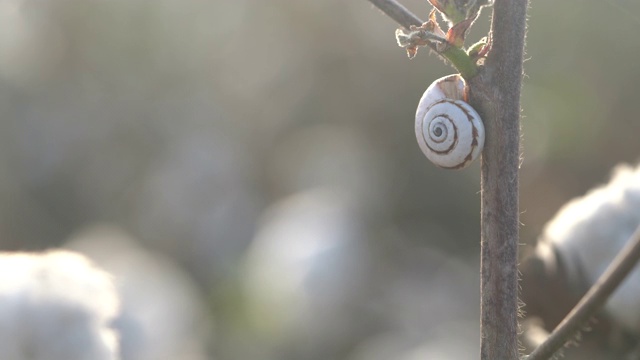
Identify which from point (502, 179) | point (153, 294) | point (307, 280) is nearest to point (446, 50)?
point (502, 179)

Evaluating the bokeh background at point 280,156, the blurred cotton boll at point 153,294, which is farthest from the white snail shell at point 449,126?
the bokeh background at point 280,156

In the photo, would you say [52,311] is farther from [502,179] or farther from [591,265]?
[591,265]

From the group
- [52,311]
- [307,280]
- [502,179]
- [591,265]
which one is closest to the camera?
[502,179]

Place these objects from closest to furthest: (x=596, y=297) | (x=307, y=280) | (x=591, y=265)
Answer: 1. (x=596, y=297)
2. (x=591, y=265)
3. (x=307, y=280)

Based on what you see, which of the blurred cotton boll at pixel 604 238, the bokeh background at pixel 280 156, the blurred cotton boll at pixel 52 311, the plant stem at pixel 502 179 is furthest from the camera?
the bokeh background at pixel 280 156

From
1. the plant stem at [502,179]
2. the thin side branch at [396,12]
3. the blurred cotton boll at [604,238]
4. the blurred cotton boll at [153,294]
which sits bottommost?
the plant stem at [502,179]

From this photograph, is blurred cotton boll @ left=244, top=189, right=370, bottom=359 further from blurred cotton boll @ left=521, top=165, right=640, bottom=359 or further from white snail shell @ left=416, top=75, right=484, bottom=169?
white snail shell @ left=416, top=75, right=484, bottom=169

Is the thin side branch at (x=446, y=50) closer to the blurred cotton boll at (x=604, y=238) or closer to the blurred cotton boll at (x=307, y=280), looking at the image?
the blurred cotton boll at (x=604, y=238)
